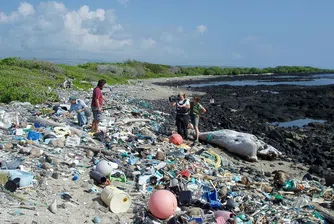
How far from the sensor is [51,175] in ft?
22.6

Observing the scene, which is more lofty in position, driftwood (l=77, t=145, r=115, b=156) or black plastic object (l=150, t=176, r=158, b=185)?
driftwood (l=77, t=145, r=115, b=156)

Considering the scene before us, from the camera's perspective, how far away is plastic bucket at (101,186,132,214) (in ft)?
19.7

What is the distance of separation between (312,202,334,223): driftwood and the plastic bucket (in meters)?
3.71

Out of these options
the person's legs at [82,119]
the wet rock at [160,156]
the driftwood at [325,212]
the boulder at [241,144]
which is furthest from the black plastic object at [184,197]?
the person's legs at [82,119]

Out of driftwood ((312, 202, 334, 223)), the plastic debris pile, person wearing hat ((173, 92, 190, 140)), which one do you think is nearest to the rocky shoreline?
person wearing hat ((173, 92, 190, 140))

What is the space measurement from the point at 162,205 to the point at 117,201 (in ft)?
2.75

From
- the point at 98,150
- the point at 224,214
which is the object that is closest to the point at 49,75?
the point at 98,150

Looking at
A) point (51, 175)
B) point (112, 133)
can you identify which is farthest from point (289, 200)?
point (112, 133)

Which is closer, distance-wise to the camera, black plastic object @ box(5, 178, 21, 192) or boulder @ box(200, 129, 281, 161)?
black plastic object @ box(5, 178, 21, 192)

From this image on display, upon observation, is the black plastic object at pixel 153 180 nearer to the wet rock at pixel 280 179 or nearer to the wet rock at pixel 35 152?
the wet rock at pixel 35 152

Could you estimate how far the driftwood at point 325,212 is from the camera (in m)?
6.49

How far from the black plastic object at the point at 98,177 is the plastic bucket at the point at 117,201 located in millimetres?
836

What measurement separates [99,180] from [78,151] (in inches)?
75.3

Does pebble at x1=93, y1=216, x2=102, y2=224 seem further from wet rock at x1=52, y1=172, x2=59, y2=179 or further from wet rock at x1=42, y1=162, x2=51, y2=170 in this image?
wet rock at x1=42, y1=162, x2=51, y2=170
